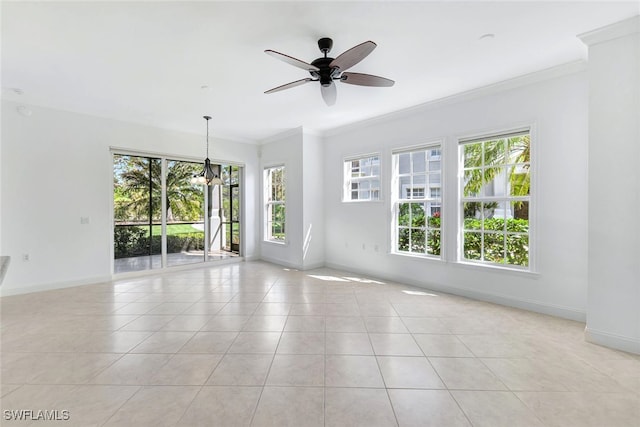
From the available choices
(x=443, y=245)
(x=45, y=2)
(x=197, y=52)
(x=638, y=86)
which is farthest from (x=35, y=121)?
(x=638, y=86)

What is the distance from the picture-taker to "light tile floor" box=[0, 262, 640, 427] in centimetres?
178

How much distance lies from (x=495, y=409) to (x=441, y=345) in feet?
2.73

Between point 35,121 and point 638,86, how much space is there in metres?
7.41

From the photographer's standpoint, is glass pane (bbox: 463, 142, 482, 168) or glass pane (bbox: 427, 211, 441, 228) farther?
glass pane (bbox: 427, 211, 441, 228)

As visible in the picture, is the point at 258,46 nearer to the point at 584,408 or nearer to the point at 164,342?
the point at 164,342

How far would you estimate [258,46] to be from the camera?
2.78 meters

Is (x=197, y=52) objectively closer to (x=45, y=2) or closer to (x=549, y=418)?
(x=45, y=2)

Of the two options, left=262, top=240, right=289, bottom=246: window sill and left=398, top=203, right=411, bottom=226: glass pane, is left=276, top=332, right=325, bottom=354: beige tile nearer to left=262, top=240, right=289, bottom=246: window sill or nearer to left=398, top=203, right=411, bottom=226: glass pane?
left=398, top=203, right=411, bottom=226: glass pane

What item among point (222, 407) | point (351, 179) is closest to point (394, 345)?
point (222, 407)

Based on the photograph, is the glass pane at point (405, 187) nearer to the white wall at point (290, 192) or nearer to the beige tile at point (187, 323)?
the white wall at point (290, 192)

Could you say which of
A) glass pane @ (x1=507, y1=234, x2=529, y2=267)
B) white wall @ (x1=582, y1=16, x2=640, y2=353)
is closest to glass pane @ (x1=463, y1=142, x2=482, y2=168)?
glass pane @ (x1=507, y1=234, x2=529, y2=267)

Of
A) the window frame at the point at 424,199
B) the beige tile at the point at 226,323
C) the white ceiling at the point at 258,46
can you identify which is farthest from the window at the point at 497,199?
the beige tile at the point at 226,323

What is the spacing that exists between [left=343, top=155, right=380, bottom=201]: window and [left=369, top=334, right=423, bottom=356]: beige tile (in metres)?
2.87

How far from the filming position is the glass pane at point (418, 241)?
4.65 meters
